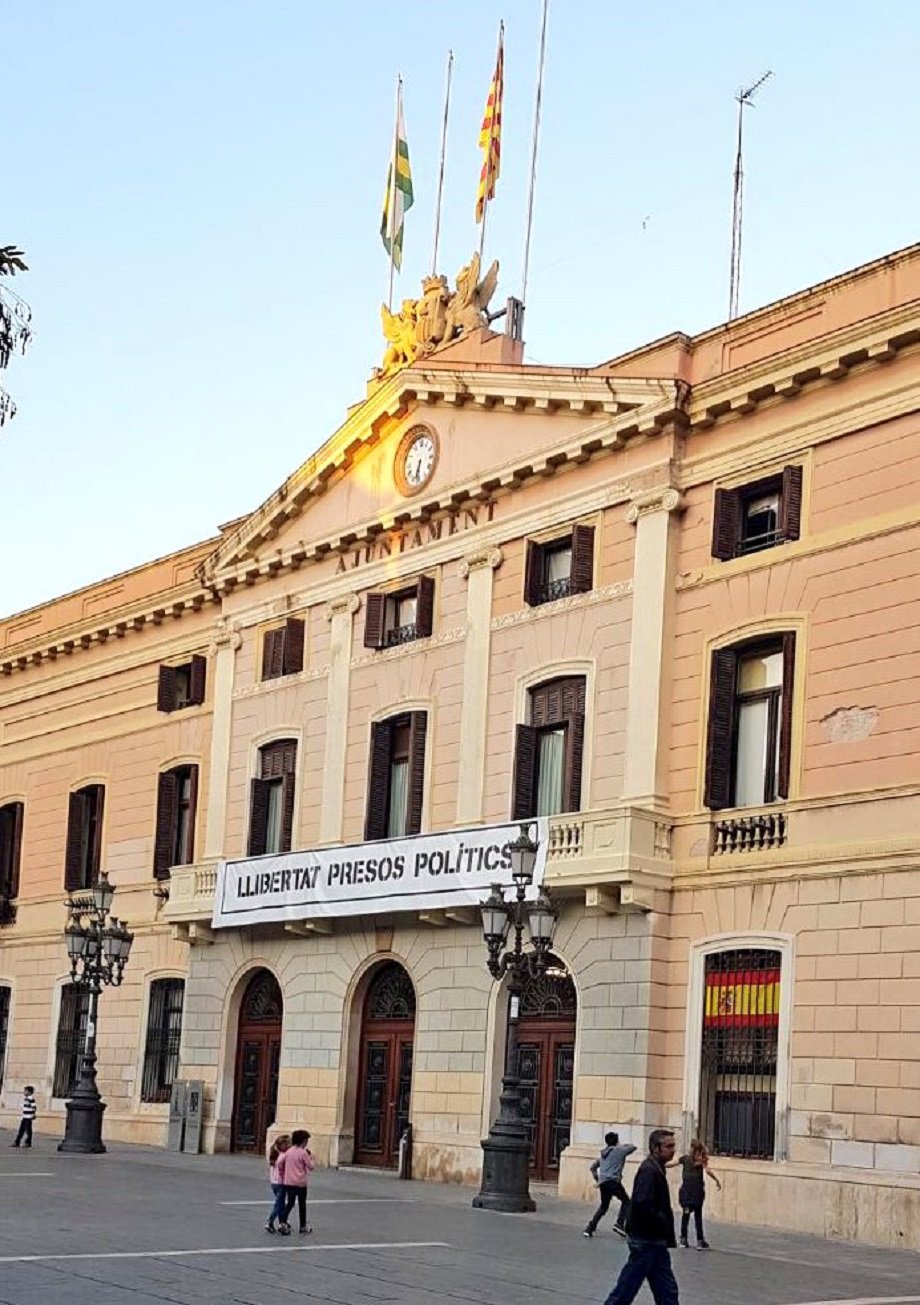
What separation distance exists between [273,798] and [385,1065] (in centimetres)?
610

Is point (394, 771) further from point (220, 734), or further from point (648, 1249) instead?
point (648, 1249)

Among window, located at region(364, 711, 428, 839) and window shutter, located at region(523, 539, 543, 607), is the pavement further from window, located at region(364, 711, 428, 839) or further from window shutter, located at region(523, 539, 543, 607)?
window shutter, located at region(523, 539, 543, 607)

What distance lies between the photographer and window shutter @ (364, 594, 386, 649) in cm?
3378

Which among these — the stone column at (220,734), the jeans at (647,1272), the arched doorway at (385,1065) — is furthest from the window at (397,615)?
the jeans at (647,1272)

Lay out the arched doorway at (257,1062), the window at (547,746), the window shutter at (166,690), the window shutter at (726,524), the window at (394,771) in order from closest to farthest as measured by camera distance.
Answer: the window shutter at (726,524), the window at (547,746), the window at (394,771), the arched doorway at (257,1062), the window shutter at (166,690)

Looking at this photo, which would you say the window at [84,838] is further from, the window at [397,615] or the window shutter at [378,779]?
the window at [397,615]

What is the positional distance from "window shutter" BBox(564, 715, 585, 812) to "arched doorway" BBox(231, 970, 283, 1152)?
8.69 metres

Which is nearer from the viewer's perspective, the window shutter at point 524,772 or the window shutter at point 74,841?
the window shutter at point 524,772

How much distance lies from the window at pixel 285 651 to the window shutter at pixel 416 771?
402 centimetres

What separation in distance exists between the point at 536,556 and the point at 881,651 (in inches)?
291

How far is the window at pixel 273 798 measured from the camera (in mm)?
35656

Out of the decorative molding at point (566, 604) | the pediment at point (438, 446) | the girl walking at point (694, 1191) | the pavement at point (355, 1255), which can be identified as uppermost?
the pediment at point (438, 446)

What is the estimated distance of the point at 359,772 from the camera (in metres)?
33.8

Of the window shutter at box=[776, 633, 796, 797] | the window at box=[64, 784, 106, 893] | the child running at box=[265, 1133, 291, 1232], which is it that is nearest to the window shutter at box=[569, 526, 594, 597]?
the window shutter at box=[776, 633, 796, 797]
